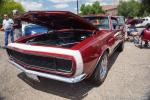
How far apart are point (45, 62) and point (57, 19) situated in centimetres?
132

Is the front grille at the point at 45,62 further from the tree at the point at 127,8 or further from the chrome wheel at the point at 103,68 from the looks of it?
the tree at the point at 127,8

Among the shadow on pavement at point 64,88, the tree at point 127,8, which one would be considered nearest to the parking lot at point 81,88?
the shadow on pavement at point 64,88

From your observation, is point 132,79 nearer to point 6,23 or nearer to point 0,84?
point 0,84

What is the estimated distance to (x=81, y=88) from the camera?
552 centimetres

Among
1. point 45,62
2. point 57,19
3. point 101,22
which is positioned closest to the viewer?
point 45,62

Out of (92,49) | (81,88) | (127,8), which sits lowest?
(81,88)

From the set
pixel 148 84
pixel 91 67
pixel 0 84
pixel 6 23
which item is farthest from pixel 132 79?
pixel 6 23

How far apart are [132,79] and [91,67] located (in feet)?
5.23

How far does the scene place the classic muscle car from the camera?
4609mm

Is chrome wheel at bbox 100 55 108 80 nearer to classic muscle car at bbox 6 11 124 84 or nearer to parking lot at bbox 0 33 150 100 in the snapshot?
classic muscle car at bbox 6 11 124 84

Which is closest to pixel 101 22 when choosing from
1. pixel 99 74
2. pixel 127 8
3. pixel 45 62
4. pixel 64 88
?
pixel 99 74

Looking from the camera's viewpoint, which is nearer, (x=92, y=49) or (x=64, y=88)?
(x=92, y=49)

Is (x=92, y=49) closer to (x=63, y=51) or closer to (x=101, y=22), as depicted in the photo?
(x=63, y=51)

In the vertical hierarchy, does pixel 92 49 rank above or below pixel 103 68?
above
